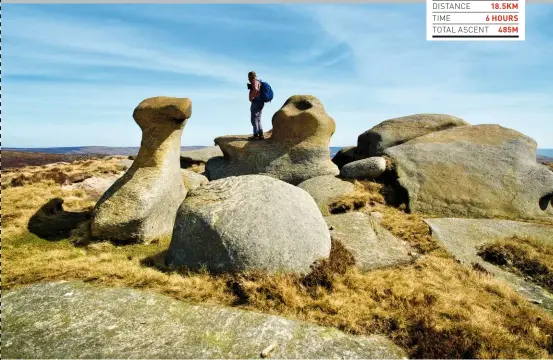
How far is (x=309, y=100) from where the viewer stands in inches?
806

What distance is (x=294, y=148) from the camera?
19.3 meters

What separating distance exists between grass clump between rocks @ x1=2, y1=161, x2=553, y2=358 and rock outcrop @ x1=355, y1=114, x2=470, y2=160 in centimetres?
1021

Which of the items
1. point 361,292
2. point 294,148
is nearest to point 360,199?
point 294,148

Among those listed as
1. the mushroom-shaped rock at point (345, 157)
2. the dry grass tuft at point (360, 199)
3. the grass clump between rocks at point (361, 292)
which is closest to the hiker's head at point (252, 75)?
the dry grass tuft at point (360, 199)

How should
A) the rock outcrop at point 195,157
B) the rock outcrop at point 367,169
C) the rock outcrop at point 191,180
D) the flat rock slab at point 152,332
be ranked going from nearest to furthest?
the flat rock slab at point 152,332
the rock outcrop at point 191,180
the rock outcrop at point 367,169
the rock outcrop at point 195,157

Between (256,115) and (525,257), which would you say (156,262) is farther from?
(256,115)

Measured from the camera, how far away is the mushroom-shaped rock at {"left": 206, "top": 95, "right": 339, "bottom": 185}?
19.1 meters

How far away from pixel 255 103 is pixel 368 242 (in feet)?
35.2

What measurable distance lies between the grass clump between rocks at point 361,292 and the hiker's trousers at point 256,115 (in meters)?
9.82

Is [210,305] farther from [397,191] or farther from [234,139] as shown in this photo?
[234,139]

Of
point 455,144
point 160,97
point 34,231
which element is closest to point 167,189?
point 160,97

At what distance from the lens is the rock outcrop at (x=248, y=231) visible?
889cm

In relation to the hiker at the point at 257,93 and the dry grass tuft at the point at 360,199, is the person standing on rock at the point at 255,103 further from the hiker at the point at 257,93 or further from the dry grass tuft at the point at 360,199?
the dry grass tuft at the point at 360,199

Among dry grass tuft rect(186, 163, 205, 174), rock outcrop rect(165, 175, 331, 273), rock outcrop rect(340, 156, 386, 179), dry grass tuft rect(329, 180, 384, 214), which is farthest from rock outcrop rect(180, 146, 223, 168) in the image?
rock outcrop rect(165, 175, 331, 273)
